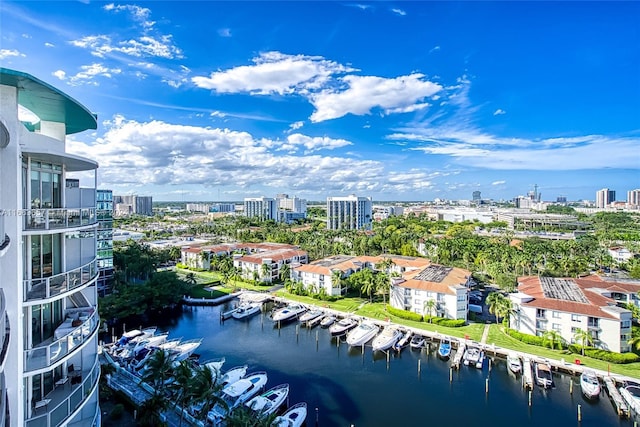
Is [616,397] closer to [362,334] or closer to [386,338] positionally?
[386,338]

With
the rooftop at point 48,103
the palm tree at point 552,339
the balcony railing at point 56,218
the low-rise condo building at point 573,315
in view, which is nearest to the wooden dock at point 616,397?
the palm tree at point 552,339

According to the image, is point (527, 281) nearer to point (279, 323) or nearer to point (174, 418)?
point (279, 323)

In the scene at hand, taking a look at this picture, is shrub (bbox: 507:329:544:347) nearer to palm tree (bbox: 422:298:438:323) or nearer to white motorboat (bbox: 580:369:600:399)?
white motorboat (bbox: 580:369:600:399)

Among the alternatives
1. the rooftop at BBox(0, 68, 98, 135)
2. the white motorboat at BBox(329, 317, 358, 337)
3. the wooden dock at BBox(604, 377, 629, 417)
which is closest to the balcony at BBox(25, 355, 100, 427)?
the rooftop at BBox(0, 68, 98, 135)

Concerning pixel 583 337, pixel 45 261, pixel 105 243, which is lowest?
pixel 583 337

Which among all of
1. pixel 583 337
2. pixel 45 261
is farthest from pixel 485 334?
pixel 45 261

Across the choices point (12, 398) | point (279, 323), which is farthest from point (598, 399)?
point (12, 398)
